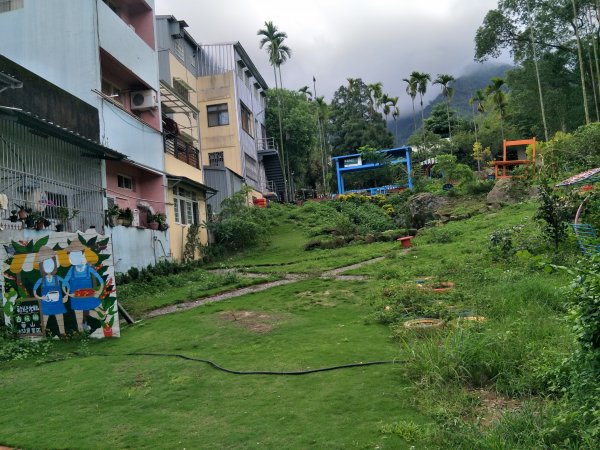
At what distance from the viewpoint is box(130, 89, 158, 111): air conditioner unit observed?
727 inches

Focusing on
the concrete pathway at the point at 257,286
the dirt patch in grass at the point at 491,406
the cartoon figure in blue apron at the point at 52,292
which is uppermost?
the cartoon figure in blue apron at the point at 52,292

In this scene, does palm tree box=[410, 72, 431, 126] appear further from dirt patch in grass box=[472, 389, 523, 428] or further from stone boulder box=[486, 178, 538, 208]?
dirt patch in grass box=[472, 389, 523, 428]

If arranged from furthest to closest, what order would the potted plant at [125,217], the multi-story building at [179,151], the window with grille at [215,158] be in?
the window with grille at [215,158]
the multi-story building at [179,151]
the potted plant at [125,217]

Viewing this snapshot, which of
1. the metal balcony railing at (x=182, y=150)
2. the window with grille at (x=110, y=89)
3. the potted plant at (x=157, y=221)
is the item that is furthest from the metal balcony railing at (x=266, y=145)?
the potted plant at (x=157, y=221)

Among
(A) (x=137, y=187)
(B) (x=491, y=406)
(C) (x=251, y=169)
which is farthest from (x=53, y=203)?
(C) (x=251, y=169)

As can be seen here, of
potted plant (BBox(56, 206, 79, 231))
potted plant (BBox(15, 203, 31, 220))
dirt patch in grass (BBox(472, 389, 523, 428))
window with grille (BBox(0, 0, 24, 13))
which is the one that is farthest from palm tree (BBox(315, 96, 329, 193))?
dirt patch in grass (BBox(472, 389, 523, 428))

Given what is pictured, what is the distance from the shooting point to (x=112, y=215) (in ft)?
47.6

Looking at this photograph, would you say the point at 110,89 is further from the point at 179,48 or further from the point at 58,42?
the point at 179,48

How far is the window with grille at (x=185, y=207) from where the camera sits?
2007 cm

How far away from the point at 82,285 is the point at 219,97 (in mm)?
25589

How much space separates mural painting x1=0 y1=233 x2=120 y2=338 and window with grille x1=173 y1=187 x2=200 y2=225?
35.5 feet

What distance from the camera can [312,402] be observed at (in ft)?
15.4

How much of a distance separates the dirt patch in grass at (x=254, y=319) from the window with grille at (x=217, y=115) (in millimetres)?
24588

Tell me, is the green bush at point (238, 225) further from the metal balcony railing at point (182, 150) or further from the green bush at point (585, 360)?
the green bush at point (585, 360)
